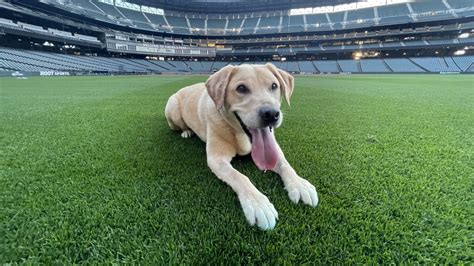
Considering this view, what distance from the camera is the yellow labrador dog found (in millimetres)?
1593

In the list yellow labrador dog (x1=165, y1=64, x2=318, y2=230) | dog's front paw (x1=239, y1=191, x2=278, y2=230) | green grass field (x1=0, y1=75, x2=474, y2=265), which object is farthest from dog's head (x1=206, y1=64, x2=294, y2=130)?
dog's front paw (x1=239, y1=191, x2=278, y2=230)

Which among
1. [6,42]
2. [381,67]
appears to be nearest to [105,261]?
[6,42]

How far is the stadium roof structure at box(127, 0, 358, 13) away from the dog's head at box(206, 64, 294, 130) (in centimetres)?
5880

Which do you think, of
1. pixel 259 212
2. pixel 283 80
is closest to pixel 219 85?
pixel 283 80

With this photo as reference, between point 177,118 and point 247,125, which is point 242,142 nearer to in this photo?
point 247,125

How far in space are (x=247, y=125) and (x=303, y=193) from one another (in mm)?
701

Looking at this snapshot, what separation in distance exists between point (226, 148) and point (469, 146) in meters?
2.87

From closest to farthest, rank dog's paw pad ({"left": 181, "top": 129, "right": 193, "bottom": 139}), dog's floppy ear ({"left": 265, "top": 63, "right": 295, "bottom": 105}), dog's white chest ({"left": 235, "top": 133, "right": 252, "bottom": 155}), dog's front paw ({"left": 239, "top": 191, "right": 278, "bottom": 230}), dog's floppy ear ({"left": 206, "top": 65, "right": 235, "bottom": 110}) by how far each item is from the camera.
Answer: dog's front paw ({"left": 239, "top": 191, "right": 278, "bottom": 230}), dog's floppy ear ({"left": 206, "top": 65, "right": 235, "bottom": 110}), dog's white chest ({"left": 235, "top": 133, "right": 252, "bottom": 155}), dog's floppy ear ({"left": 265, "top": 63, "right": 295, "bottom": 105}), dog's paw pad ({"left": 181, "top": 129, "right": 193, "bottom": 139})

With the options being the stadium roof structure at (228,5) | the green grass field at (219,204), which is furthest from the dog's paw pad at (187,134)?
the stadium roof structure at (228,5)

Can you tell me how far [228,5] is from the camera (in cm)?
5828

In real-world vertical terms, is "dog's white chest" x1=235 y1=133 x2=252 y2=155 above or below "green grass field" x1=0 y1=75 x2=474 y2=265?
above

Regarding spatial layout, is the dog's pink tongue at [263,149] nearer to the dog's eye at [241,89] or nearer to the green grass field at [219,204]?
the green grass field at [219,204]

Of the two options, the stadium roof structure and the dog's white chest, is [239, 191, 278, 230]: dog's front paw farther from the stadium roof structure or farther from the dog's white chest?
the stadium roof structure

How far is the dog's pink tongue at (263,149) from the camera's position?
6.24ft
